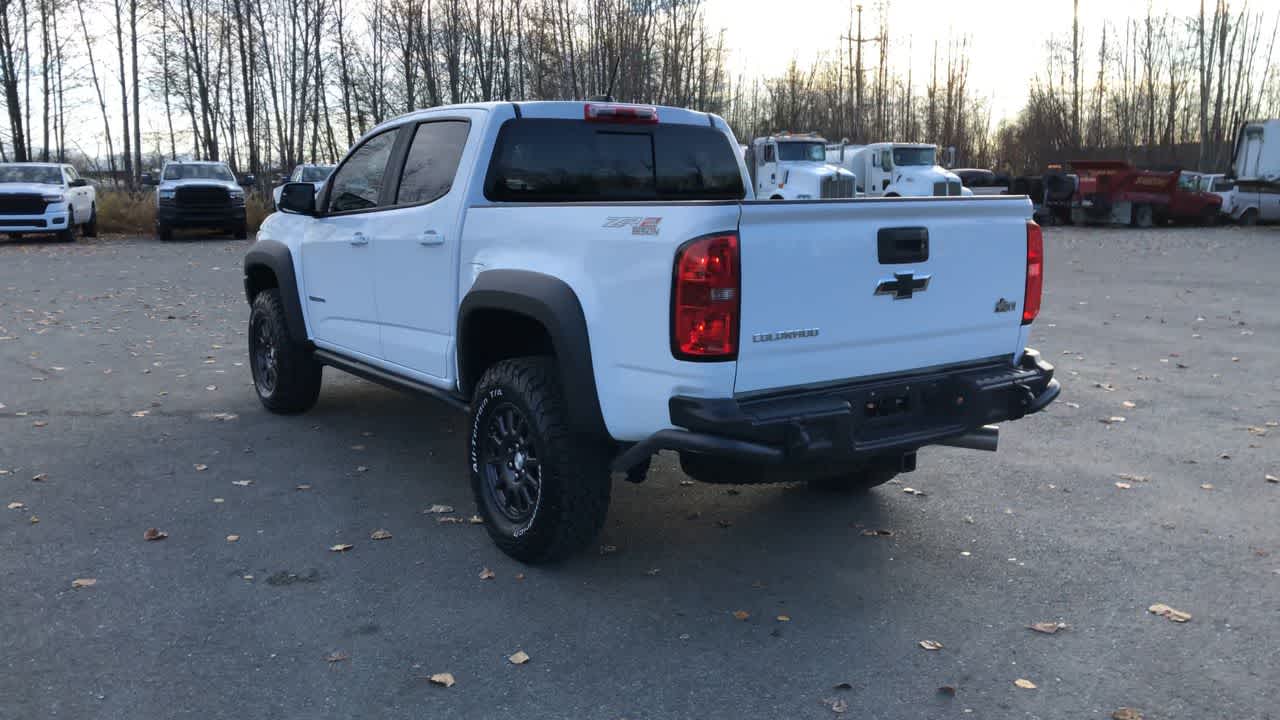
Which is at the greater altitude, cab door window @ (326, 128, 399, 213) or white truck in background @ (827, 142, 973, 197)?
white truck in background @ (827, 142, 973, 197)

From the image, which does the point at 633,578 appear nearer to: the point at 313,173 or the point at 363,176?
the point at 363,176

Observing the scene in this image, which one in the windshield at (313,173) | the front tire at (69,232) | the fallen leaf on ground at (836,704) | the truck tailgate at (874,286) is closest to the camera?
the fallen leaf on ground at (836,704)

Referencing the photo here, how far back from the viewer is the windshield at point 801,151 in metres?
27.5

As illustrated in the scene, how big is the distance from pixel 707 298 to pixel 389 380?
8.60 ft

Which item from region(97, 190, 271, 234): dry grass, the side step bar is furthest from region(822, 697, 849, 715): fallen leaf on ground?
region(97, 190, 271, 234): dry grass

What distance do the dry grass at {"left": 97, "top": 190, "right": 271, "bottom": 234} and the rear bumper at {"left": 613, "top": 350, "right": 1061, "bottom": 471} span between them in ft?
88.0

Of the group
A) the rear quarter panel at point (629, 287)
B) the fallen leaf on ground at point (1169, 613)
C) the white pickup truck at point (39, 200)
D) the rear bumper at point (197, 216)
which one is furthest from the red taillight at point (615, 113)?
the rear bumper at point (197, 216)

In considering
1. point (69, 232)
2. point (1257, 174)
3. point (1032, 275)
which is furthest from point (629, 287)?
point (1257, 174)

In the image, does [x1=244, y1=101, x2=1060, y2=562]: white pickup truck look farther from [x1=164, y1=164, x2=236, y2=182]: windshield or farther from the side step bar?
[x1=164, y1=164, x2=236, y2=182]: windshield

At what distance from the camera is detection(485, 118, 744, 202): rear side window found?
5.14 metres

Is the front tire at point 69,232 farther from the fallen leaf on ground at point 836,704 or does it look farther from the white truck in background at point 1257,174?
the white truck in background at point 1257,174

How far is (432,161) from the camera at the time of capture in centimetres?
541

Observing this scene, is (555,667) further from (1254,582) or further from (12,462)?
(12,462)

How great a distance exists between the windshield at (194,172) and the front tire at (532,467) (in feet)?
80.4
